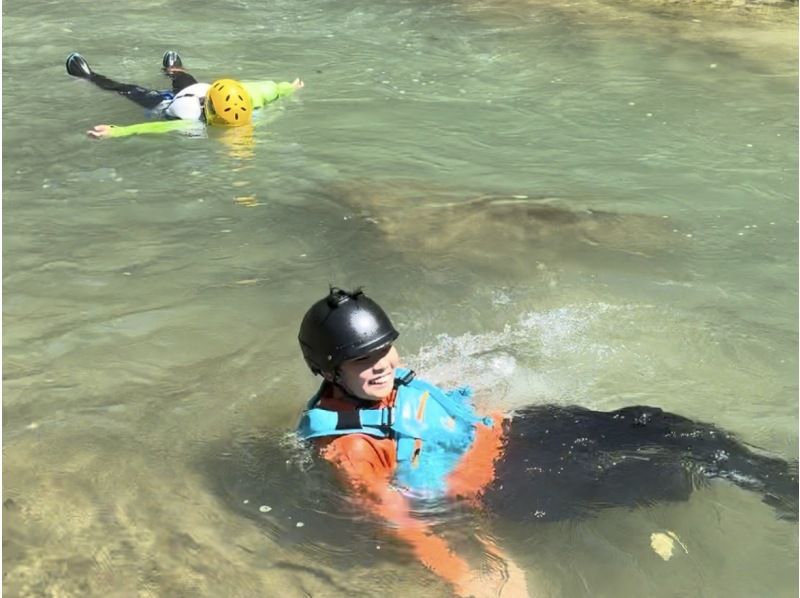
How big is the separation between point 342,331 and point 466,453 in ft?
2.74

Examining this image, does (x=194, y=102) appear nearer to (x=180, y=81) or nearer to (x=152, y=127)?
(x=152, y=127)

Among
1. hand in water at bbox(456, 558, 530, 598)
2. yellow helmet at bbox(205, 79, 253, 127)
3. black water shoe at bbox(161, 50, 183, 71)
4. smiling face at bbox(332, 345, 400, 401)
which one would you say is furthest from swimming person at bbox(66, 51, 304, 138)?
hand in water at bbox(456, 558, 530, 598)

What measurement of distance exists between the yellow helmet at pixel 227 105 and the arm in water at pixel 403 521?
615 centimetres

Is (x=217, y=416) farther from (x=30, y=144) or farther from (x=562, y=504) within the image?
(x=30, y=144)

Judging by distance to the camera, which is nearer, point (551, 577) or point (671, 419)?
point (551, 577)

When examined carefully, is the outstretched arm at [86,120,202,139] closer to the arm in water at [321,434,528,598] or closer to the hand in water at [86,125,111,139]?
the hand in water at [86,125,111,139]

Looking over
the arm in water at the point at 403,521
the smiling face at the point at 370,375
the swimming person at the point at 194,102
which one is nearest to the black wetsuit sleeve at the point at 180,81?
the swimming person at the point at 194,102

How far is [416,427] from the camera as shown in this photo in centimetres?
395

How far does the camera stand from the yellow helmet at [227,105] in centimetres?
927

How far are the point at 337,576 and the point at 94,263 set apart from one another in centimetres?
370

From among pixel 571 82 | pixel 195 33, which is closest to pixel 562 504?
pixel 571 82

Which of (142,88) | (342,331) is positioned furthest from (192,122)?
(342,331)

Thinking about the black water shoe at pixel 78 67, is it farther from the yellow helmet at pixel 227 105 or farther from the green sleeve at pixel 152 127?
the yellow helmet at pixel 227 105

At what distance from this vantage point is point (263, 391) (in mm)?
5020
